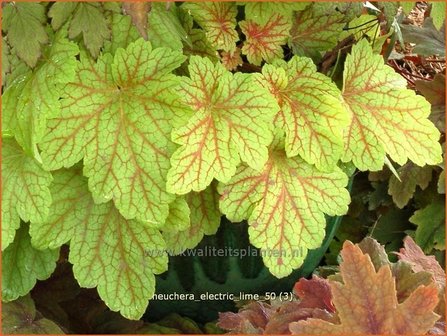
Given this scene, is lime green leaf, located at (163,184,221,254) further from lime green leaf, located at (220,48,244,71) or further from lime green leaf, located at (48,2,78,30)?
lime green leaf, located at (48,2,78,30)

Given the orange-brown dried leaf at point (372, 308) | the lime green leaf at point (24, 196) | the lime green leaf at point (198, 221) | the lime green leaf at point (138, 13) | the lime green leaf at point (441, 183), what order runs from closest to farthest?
the orange-brown dried leaf at point (372, 308) < the lime green leaf at point (138, 13) < the lime green leaf at point (24, 196) < the lime green leaf at point (198, 221) < the lime green leaf at point (441, 183)

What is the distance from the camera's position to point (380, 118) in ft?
3.78

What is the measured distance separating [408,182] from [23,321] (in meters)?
0.80

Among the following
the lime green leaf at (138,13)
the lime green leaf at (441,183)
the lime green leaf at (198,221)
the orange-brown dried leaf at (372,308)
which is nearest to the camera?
the orange-brown dried leaf at (372,308)

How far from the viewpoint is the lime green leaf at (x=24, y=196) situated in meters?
1.07

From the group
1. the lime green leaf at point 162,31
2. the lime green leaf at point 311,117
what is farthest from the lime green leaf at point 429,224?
the lime green leaf at point 162,31

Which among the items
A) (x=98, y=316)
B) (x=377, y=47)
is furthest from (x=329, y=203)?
(x=98, y=316)

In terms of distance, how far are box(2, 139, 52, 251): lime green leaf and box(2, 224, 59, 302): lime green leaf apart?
0.12 meters

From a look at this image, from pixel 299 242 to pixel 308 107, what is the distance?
0.21 meters

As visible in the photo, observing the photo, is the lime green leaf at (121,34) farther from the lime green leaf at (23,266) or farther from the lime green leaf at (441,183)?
the lime green leaf at (441,183)

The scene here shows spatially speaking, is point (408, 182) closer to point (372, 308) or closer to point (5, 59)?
point (372, 308)

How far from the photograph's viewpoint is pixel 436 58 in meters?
1.73

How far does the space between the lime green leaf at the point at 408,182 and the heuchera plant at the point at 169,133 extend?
0.34 metres

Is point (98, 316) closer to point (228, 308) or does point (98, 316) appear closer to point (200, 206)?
point (228, 308)
